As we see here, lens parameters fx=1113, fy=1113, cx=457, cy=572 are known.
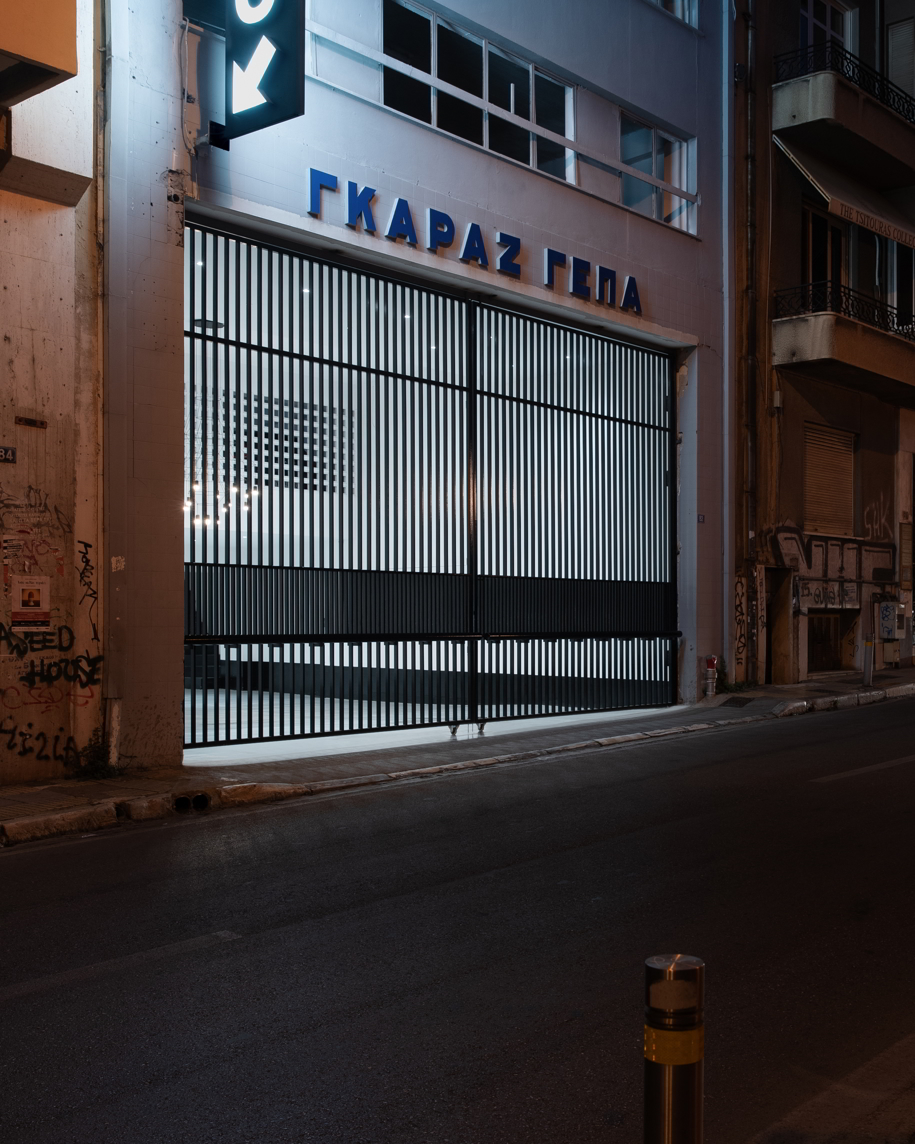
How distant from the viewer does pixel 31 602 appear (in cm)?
1005

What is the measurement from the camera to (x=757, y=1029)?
4.38m

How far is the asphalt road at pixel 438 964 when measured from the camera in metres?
3.74

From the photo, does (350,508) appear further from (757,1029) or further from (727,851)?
(757,1029)

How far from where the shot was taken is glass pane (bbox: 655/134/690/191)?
17938 mm

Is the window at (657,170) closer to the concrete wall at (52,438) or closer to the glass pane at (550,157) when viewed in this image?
the glass pane at (550,157)

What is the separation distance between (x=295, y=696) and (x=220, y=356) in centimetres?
382

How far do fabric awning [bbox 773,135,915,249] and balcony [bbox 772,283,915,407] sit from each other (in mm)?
1218

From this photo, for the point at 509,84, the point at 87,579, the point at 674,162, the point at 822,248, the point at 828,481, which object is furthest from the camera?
the point at 822,248

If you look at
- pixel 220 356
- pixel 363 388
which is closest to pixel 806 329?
pixel 363 388

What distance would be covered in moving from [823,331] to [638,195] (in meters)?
4.42

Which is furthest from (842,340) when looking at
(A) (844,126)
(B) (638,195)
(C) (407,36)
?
(C) (407,36)

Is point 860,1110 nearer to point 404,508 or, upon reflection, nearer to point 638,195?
point 404,508

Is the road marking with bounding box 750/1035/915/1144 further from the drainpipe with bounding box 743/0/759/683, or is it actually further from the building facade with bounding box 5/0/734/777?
the drainpipe with bounding box 743/0/759/683

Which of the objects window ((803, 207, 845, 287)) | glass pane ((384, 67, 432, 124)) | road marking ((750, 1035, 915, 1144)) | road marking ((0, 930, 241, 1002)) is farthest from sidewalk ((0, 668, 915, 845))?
window ((803, 207, 845, 287))
